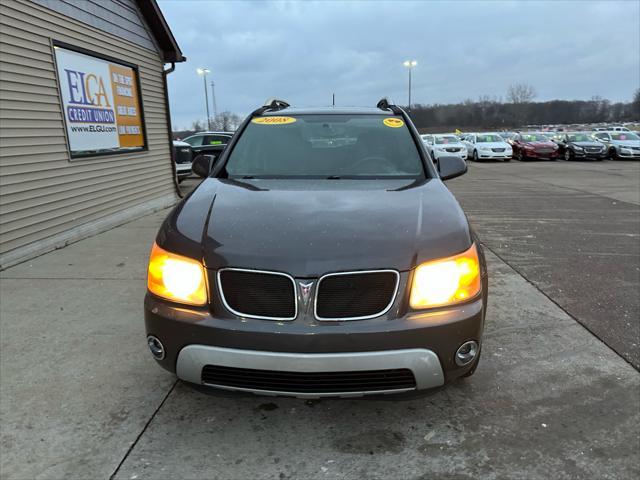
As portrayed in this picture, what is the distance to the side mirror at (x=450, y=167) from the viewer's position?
3744mm

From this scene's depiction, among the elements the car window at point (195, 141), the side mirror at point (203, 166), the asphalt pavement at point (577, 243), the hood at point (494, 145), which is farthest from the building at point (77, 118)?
the hood at point (494, 145)

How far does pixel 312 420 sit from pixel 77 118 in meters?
6.43

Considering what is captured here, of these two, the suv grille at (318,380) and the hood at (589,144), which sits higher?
the suv grille at (318,380)

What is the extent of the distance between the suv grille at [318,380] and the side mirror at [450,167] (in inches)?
78.7

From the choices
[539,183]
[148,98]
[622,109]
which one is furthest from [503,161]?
[622,109]

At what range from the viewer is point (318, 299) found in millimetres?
2172

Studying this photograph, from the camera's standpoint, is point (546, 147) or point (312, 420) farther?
point (546, 147)

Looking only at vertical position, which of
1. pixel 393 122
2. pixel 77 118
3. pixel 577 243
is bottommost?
pixel 577 243

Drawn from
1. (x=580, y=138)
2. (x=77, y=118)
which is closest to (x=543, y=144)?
(x=580, y=138)

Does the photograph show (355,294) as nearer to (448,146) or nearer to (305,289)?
(305,289)

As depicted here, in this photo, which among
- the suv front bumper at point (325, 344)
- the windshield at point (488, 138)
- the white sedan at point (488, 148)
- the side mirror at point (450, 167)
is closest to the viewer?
the suv front bumper at point (325, 344)

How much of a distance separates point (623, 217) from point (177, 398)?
9023mm

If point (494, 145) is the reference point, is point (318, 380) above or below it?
above

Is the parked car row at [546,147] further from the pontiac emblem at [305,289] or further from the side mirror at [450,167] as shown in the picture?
the pontiac emblem at [305,289]
